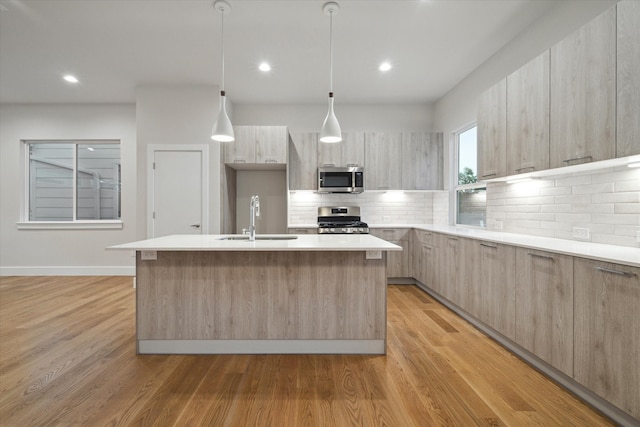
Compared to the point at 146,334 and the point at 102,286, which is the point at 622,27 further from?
the point at 102,286

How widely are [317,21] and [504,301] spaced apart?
9.99ft

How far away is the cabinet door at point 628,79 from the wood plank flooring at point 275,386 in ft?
5.12

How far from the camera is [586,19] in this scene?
239 cm

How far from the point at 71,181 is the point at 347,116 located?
5038mm

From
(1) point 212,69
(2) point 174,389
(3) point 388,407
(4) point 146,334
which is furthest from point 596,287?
(1) point 212,69

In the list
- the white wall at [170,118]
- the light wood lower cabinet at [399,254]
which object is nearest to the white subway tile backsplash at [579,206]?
the light wood lower cabinet at [399,254]

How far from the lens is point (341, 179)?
4.79 metres

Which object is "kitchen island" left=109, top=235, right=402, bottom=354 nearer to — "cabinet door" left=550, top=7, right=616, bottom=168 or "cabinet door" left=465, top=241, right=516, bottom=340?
"cabinet door" left=465, top=241, right=516, bottom=340

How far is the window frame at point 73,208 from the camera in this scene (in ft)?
17.3

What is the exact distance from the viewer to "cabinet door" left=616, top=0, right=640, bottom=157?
1.69 metres

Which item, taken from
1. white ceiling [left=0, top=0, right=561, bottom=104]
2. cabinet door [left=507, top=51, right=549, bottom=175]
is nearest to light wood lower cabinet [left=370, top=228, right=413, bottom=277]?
cabinet door [left=507, top=51, right=549, bottom=175]

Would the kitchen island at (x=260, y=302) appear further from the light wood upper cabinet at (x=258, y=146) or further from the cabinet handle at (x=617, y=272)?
the light wood upper cabinet at (x=258, y=146)

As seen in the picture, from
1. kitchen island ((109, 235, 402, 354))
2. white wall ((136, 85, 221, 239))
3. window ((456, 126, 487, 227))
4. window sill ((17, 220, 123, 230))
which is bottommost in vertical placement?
kitchen island ((109, 235, 402, 354))

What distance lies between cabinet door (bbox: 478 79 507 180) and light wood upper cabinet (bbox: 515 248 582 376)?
102cm
